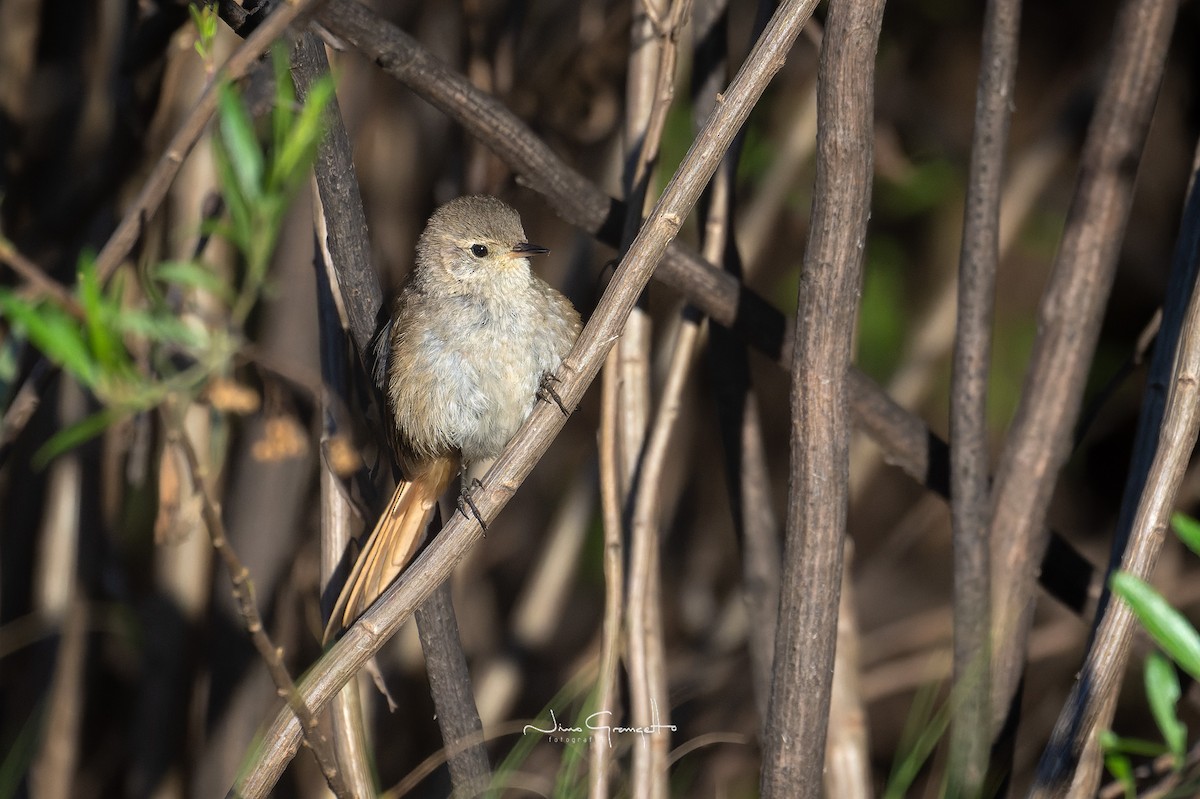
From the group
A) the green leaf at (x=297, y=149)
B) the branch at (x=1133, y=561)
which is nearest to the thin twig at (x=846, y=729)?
the branch at (x=1133, y=561)

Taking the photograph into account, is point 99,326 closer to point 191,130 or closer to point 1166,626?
point 191,130

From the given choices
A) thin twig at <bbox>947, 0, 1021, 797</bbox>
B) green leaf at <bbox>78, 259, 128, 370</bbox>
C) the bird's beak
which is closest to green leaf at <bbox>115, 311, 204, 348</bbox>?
green leaf at <bbox>78, 259, 128, 370</bbox>

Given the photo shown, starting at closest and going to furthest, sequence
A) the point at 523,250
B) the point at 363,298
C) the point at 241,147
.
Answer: the point at 241,147 → the point at 363,298 → the point at 523,250

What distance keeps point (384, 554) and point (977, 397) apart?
1.10 meters

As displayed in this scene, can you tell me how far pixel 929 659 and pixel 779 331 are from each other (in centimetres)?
161

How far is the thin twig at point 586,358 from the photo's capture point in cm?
149

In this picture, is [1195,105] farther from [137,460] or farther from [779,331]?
[137,460]

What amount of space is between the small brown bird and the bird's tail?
0.14m

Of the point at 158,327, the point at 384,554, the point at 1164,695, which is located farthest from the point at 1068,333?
the point at 158,327

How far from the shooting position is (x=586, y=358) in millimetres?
1582

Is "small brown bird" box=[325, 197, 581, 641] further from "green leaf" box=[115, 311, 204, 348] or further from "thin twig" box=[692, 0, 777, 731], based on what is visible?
"green leaf" box=[115, 311, 204, 348]

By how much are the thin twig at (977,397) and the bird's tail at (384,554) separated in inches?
39.2

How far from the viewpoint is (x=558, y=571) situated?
10.5 feet

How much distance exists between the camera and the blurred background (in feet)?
8.98
